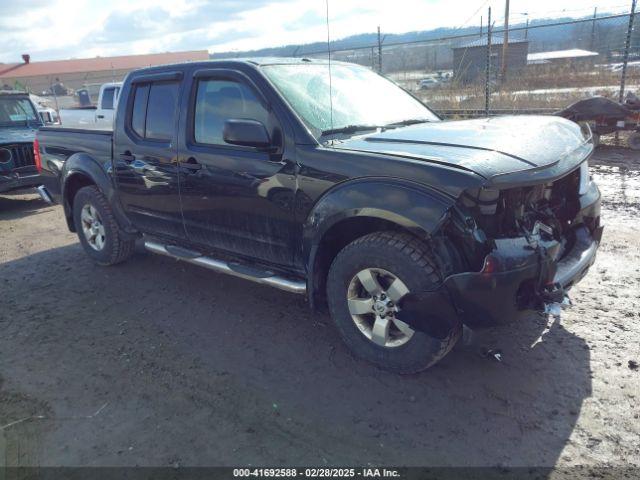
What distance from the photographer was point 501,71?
16656 mm

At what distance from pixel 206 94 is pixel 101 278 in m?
2.36

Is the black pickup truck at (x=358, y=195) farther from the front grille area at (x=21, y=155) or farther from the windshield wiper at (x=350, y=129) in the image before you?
the front grille area at (x=21, y=155)

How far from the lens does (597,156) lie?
964cm

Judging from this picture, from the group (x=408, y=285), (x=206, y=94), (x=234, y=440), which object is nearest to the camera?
(x=234, y=440)

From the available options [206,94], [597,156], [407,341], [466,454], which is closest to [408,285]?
[407,341]

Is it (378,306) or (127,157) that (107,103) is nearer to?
(127,157)

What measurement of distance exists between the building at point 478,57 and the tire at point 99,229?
39.4ft

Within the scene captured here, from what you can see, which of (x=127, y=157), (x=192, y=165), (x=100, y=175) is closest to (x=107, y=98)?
(x=100, y=175)

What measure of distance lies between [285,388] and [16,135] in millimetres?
8132

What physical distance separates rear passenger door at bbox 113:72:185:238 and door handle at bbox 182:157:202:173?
14 centimetres

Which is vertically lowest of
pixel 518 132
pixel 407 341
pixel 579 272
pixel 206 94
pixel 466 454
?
pixel 466 454

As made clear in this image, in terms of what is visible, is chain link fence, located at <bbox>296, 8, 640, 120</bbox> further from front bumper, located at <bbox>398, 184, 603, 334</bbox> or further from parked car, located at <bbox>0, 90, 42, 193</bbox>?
front bumper, located at <bbox>398, 184, 603, 334</bbox>

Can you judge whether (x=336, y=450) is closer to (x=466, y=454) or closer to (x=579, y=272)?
(x=466, y=454)

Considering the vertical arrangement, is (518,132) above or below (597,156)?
above
